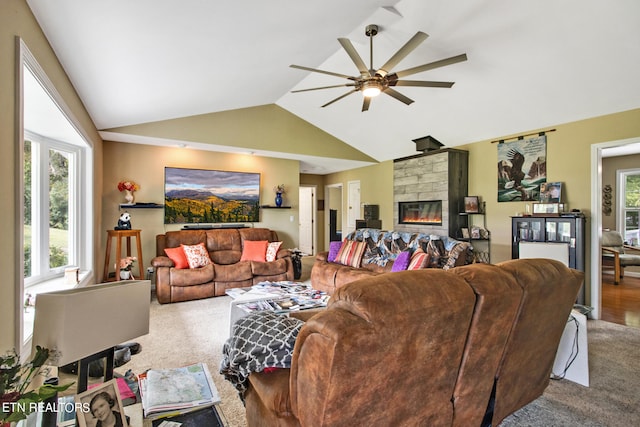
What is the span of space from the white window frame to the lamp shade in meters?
0.89

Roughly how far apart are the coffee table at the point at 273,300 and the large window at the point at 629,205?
23.7ft

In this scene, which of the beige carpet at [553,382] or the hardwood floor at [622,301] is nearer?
the beige carpet at [553,382]

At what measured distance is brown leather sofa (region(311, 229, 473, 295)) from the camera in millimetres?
3748

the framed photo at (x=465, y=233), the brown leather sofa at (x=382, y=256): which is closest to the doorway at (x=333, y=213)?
the brown leather sofa at (x=382, y=256)

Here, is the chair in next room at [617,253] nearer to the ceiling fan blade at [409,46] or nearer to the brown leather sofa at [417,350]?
the brown leather sofa at [417,350]

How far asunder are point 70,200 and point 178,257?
5.03 ft

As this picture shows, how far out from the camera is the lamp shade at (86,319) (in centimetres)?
92

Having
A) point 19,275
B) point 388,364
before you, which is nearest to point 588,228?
point 388,364

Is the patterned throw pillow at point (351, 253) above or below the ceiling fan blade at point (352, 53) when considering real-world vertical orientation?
below

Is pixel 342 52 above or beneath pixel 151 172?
above

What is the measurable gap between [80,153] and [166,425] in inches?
153

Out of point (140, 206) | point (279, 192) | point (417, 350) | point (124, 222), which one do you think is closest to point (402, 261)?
point (417, 350)

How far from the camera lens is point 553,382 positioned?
2.38 meters

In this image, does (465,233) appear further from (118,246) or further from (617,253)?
(118,246)
